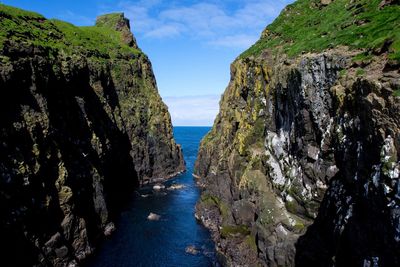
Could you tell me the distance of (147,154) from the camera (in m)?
116

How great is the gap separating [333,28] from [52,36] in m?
62.3

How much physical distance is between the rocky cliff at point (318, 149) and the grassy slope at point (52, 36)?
3959 cm

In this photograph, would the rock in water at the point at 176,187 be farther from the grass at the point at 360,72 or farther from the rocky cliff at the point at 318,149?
the grass at the point at 360,72

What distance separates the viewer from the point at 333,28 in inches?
2055

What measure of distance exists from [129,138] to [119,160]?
13.1 meters

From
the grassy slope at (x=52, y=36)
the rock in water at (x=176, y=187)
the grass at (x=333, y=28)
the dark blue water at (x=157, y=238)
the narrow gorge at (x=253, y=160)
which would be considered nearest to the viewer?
the narrow gorge at (x=253, y=160)

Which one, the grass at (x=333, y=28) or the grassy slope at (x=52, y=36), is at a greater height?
the grassy slope at (x=52, y=36)

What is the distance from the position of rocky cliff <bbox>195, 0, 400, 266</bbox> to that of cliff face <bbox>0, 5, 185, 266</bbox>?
23216 millimetres

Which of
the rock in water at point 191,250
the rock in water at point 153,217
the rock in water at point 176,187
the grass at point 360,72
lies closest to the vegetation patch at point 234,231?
the rock in water at point 191,250

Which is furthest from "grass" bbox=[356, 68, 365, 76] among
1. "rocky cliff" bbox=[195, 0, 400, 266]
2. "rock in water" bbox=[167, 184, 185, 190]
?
"rock in water" bbox=[167, 184, 185, 190]

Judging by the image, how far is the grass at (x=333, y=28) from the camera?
3706cm

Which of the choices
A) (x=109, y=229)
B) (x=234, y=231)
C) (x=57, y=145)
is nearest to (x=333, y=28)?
(x=234, y=231)

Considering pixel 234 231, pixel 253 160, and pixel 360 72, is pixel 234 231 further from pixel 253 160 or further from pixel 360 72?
pixel 360 72

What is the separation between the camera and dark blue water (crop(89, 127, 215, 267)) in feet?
181
